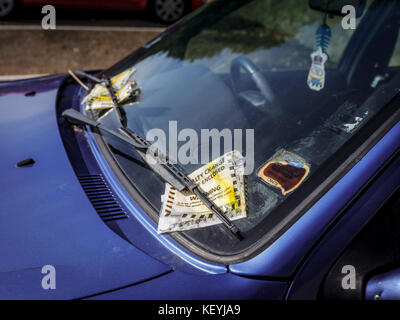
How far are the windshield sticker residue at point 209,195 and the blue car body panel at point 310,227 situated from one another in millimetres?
182

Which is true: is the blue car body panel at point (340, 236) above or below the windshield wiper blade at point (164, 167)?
below

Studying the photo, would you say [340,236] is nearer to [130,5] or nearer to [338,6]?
[338,6]

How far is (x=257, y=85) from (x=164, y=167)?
2.62ft

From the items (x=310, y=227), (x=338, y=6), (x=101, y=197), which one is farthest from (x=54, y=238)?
(x=338, y=6)

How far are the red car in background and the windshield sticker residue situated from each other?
557 centimetres

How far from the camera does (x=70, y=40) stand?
579 centimetres

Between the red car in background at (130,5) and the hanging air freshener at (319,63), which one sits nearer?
the hanging air freshener at (319,63)

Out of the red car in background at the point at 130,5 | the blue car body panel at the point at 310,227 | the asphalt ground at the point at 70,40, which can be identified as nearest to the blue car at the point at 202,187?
the blue car body panel at the point at 310,227

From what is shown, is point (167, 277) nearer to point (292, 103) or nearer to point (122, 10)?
point (292, 103)

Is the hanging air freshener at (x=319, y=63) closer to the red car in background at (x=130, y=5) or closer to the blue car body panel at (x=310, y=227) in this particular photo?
the blue car body panel at (x=310, y=227)

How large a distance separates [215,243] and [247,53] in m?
1.34

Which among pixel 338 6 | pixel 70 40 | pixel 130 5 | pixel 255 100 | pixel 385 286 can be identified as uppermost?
pixel 130 5

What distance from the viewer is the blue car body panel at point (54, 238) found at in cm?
120
